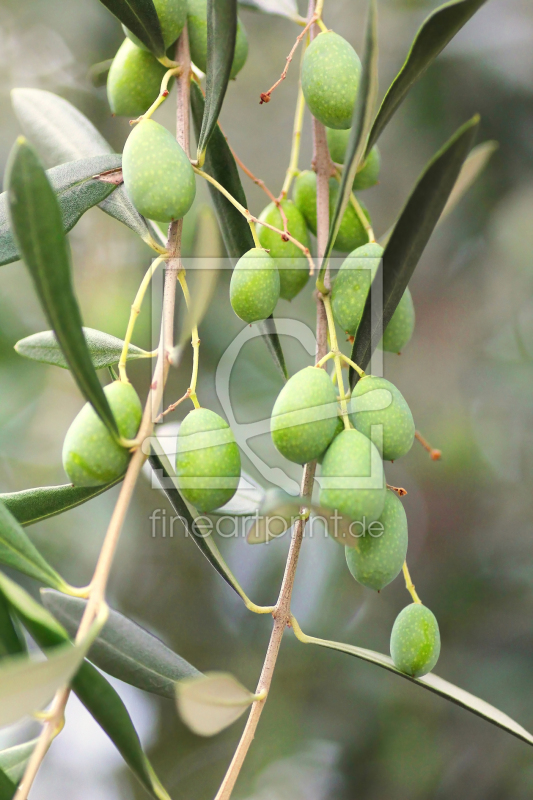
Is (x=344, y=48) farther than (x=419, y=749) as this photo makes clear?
No

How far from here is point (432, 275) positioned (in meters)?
1.89

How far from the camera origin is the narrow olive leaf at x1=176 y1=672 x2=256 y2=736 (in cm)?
54

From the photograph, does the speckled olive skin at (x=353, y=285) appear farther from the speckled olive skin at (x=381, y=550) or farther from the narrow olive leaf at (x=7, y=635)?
the narrow olive leaf at (x=7, y=635)

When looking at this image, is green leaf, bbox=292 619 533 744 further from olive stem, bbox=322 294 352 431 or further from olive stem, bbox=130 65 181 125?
olive stem, bbox=130 65 181 125

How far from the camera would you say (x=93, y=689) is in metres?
0.55

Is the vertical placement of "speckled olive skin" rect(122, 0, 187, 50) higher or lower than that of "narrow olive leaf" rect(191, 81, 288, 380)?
higher

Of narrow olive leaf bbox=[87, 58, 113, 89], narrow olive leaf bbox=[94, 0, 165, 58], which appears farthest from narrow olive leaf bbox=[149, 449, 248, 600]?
narrow olive leaf bbox=[87, 58, 113, 89]

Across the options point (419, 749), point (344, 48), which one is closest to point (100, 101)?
point (344, 48)

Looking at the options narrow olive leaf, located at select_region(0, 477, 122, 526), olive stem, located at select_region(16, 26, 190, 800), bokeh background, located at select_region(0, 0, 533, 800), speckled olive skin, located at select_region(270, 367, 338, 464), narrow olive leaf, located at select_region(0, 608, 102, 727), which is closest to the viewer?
narrow olive leaf, located at select_region(0, 608, 102, 727)

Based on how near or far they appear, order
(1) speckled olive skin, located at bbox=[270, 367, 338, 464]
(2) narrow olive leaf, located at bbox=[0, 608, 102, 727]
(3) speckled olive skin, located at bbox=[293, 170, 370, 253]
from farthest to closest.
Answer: (3) speckled olive skin, located at bbox=[293, 170, 370, 253] < (1) speckled olive skin, located at bbox=[270, 367, 338, 464] < (2) narrow olive leaf, located at bbox=[0, 608, 102, 727]

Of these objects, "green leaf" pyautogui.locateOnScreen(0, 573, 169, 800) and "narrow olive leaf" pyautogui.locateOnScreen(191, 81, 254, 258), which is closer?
"green leaf" pyautogui.locateOnScreen(0, 573, 169, 800)

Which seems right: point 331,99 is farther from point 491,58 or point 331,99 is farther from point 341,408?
point 491,58

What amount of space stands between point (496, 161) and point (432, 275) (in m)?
0.32

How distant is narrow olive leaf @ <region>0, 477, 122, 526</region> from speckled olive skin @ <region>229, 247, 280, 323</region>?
0.24 meters
